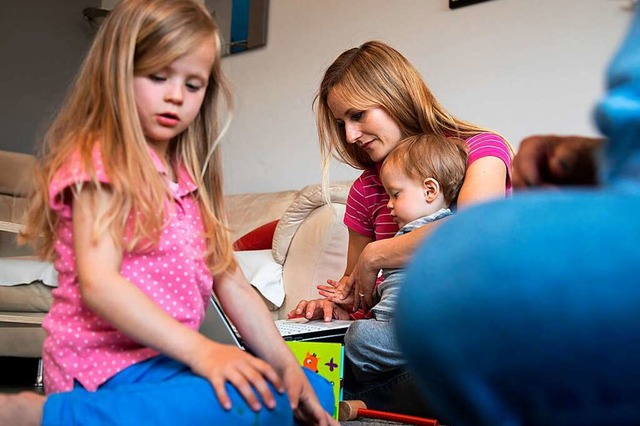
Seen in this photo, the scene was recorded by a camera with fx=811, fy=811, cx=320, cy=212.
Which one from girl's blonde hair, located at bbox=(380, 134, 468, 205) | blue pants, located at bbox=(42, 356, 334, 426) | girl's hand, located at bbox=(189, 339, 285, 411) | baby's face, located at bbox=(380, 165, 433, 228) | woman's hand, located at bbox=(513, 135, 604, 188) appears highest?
woman's hand, located at bbox=(513, 135, 604, 188)

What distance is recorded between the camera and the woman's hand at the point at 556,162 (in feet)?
2.14

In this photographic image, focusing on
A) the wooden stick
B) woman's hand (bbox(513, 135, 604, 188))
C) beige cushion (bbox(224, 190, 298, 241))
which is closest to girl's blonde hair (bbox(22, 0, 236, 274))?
woman's hand (bbox(513, 135, 604, 188))

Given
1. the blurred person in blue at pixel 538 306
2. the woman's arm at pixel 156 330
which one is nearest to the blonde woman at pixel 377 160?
the woman's arm at pixel 156 330

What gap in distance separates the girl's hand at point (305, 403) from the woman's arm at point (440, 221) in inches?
25.0

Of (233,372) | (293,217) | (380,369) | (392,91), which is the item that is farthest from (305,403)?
(293,217)

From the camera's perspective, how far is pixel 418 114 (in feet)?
6.03

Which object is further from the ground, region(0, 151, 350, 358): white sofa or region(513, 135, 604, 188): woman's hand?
region(513, 135, 604, 188): woman's hand

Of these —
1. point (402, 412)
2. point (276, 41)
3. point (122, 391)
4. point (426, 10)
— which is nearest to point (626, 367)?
point (122, 391)

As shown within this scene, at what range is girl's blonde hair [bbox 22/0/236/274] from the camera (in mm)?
958

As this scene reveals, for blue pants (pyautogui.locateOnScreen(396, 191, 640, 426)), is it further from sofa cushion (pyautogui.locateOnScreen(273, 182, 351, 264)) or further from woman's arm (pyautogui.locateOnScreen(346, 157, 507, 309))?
sofa cushion (pyautogui.locateOnScreen(273, 182, 351, 264))

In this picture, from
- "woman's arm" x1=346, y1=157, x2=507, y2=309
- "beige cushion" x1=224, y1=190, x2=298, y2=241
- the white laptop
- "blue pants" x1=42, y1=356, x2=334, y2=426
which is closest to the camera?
"blue pants" x1=42, y1=356, x2=334, y2=426

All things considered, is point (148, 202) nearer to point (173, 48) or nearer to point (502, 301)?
point (173, 48)

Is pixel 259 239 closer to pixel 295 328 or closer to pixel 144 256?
pixel 295 328

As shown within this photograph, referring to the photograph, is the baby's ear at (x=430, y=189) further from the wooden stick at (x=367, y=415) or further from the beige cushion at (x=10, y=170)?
the beige cushion at (x=10, y=170)
